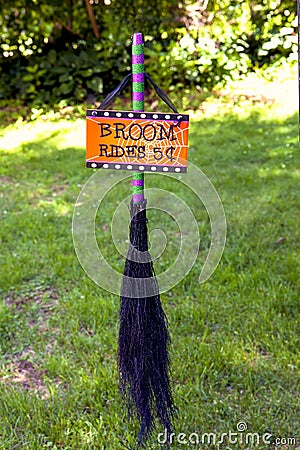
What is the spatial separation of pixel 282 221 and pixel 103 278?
237cm

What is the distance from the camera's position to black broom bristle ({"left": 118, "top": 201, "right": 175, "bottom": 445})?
5.10 feet

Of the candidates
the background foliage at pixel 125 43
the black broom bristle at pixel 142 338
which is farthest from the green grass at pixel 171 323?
the background foliage at pixel 125 43

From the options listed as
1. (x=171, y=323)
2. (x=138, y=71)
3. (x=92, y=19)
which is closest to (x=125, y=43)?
(x=92, y=19)

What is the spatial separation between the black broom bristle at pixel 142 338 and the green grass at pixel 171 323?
330 mm

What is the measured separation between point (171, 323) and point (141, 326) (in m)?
1.11

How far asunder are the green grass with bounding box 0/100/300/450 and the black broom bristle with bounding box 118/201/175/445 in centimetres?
33

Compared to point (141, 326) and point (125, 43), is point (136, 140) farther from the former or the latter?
point (125, 43)

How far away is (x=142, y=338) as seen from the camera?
1619mm

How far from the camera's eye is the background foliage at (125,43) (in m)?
7.36

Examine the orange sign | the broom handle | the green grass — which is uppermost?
the broom handle

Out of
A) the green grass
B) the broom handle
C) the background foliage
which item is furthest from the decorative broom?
the background foliage

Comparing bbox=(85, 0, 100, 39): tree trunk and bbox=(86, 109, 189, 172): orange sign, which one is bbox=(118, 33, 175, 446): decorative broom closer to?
bbox=(86, 109, 189, 172): orange sign

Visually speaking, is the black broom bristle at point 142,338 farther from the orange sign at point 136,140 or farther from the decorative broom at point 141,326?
the orange sign at point 136,140

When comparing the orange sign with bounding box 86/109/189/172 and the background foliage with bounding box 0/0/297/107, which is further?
the background foliage with bounding box 0/0/297/107
